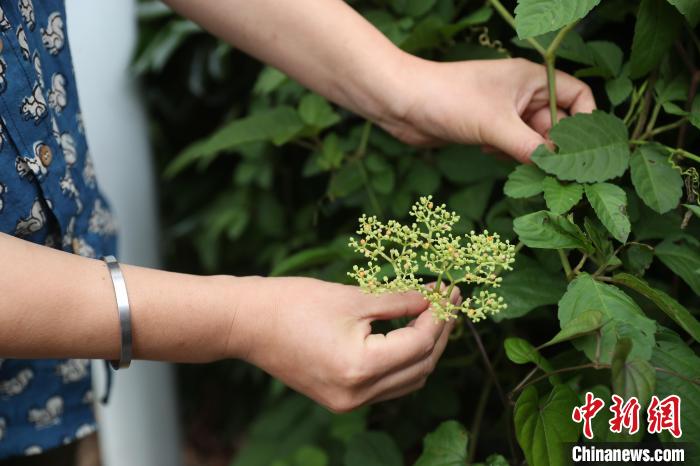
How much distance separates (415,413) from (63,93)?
2.44ft

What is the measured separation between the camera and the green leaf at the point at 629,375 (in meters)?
0.69

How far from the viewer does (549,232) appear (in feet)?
2.65

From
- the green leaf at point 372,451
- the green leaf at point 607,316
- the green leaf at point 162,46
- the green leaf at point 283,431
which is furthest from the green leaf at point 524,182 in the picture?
the green leaf at point 162,46

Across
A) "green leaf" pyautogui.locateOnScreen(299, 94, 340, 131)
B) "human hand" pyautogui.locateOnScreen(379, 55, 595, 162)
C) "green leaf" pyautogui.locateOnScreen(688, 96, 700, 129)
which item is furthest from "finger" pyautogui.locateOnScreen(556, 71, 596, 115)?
"green leaf" pyautogui.locateOnScreen(299, 94, 340, 131)

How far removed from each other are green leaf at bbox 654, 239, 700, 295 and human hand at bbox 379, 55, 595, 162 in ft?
0.58

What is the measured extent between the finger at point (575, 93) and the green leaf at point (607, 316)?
0.25m

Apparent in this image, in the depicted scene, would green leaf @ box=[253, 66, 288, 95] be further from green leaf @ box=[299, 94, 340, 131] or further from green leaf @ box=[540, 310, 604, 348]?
green leaf @ box=[540, 310, 604, 348]

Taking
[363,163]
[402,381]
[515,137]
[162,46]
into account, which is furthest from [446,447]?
[162,46]

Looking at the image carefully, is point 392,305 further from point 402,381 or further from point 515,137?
point 515,137

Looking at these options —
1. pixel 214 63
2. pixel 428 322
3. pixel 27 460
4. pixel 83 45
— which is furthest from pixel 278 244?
pixel 428 322

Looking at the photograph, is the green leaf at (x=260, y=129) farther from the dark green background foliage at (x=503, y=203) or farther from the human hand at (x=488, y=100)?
the human hand at (x=488, y=100)

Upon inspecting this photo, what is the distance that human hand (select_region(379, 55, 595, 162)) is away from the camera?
954 mm

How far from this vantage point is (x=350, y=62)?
40.6 inches

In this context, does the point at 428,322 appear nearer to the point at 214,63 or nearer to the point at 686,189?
the point at 686,189
